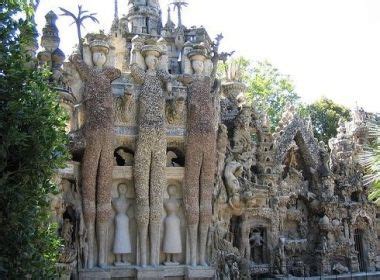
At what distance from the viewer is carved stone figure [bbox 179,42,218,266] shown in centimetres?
1517

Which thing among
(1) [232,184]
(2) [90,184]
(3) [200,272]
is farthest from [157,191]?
(1) [232,184]

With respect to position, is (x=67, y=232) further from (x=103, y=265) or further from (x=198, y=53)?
(x=198, y=53)

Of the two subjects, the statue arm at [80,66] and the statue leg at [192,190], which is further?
the statue leg at [192,190]

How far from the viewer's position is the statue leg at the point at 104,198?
14.2 metres

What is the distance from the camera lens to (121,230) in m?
14.6

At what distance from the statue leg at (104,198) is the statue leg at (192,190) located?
88.8 inches

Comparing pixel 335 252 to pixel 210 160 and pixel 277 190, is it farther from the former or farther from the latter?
pixel 210 160

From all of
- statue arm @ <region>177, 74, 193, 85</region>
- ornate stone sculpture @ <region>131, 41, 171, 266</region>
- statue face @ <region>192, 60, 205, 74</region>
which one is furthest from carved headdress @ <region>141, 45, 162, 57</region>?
statue face @ <region>192, 60, 205, 74</region>

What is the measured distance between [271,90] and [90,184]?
61.3 ft

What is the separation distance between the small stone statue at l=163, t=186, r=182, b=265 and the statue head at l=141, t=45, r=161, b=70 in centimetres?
371

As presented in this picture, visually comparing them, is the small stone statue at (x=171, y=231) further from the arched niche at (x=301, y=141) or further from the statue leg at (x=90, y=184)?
the arched niche at (x=301, y=141)

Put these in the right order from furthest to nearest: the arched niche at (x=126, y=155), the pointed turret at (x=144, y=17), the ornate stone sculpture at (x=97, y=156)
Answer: the pointed turret at (x=144, y=17) → the arched niche at (x=126, y=155) → the ornate stone sculpture at (x=97, y=156)

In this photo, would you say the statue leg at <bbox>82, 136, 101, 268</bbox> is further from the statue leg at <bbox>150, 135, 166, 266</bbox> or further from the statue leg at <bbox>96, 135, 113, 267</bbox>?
the statue leg at <bbox>150, 135, 166, 266</bbox>

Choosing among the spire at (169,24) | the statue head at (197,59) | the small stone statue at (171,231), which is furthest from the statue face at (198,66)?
the spire at (169,24)
